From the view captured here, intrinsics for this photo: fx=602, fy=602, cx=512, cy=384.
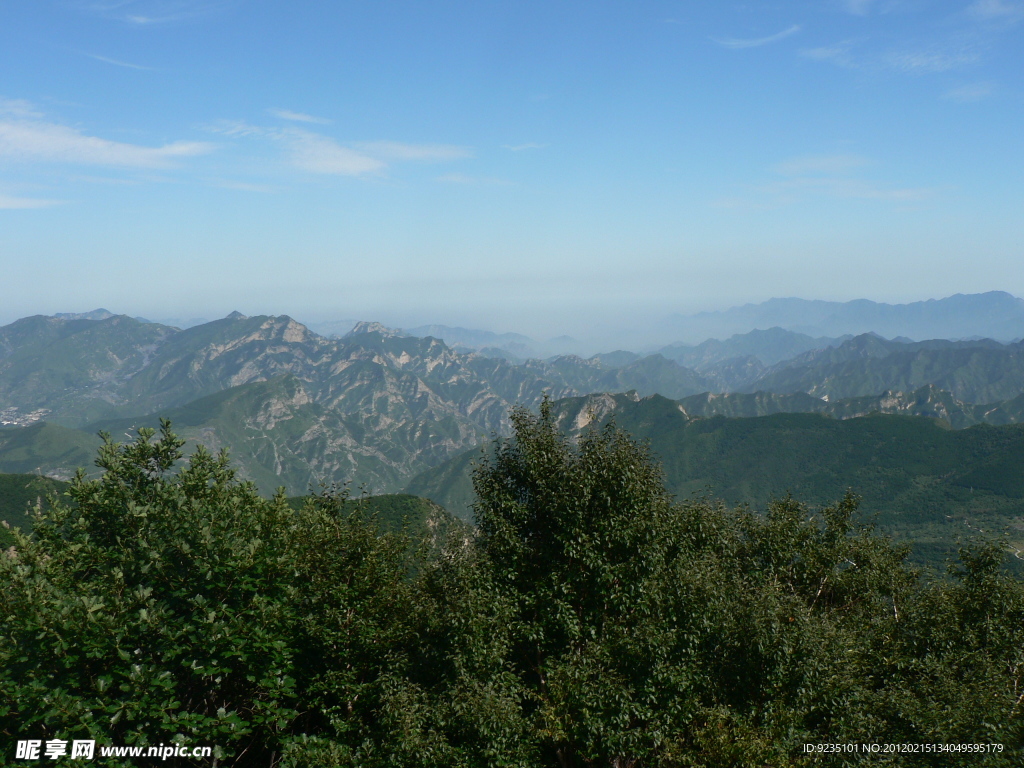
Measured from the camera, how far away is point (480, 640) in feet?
74.8

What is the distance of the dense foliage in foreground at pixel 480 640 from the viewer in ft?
68.4

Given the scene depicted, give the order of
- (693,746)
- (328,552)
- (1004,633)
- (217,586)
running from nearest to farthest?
(693,746), (217,586), (328,552), (1004,633)

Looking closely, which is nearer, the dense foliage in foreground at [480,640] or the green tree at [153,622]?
the green tree at [153,622]

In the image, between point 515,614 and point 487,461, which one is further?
point 487,461

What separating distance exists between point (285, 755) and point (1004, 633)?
115ft

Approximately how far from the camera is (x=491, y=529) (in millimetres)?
29156

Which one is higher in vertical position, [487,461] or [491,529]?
[487,461]

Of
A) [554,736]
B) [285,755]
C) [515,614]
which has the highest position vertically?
[515,614]

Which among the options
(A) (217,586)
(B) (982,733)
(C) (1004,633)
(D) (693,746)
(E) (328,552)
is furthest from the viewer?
(C) (1004,633)

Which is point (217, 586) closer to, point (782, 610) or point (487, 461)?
point (487, 461)

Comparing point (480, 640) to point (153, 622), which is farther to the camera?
point (480, 640)

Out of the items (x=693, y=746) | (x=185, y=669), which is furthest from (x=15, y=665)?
(x=693, y=746)

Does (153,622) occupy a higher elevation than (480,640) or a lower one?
higher

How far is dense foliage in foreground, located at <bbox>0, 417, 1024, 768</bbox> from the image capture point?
20844 mm
